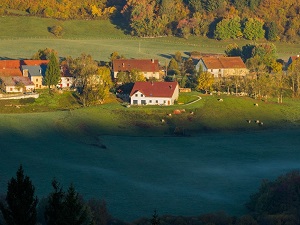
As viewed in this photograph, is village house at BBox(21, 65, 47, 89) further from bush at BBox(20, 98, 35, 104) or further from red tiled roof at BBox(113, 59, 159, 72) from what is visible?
red tiled roof at BBox(113, 59, 159, 72)

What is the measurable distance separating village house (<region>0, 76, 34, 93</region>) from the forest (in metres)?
27.0

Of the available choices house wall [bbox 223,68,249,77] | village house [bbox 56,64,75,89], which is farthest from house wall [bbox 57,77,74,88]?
house wall [bbox 223,68,249,77]

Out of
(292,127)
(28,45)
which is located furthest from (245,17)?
(292,127)

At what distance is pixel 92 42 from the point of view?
230 ft

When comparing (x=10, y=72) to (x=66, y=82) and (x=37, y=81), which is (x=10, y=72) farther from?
(x=66, y=82)

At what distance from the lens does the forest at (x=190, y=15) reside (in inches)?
2815

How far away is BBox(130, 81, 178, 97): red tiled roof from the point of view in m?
44.1

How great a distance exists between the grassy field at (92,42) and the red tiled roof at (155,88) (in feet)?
55.9

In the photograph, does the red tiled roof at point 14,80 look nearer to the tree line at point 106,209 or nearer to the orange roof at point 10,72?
the orange roof at point 10,72

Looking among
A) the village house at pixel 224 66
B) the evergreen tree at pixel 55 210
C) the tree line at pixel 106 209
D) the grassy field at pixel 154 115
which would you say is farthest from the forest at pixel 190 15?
the evergreen tree at pixel 55 210

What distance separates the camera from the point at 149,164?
33.0 metres

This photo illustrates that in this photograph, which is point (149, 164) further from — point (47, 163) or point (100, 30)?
point (100, 30)

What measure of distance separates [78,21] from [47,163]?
143ft

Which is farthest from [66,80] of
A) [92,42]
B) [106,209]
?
[106,209]
